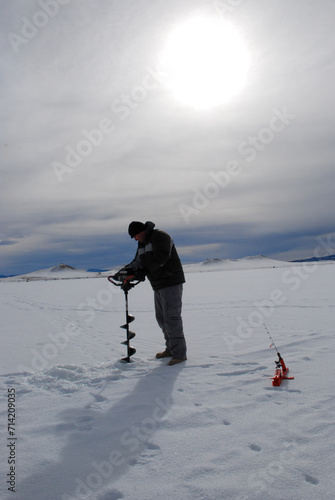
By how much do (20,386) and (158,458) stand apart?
220 cm

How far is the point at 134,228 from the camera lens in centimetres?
463

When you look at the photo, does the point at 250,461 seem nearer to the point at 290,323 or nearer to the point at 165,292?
the point at 165,292

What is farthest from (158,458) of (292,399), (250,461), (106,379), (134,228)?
(134,228)

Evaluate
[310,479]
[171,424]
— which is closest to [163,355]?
[171,424]

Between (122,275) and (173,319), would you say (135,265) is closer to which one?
(122,275)

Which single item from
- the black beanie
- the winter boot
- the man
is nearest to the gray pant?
the man

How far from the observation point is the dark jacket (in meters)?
4.50

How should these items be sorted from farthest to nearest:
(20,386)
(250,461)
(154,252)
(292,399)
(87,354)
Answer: (87,354), (154,252), (20,386), (292,399), (250,461)

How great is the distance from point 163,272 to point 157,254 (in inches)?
12.6

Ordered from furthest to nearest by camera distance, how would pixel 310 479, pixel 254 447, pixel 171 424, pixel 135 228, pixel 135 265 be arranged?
1. pixel 135 265
2. pixel 135 228
3. pixel 171 424
4. pixel 254 447
5. pixel 310 479

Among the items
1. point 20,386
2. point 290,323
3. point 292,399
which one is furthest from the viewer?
point 290,323

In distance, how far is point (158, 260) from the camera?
4.48 metres

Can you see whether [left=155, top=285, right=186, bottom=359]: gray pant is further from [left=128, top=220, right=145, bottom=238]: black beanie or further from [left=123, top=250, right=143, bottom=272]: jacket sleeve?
[left=128, top=220, right=145, bottom=238]: black beanie

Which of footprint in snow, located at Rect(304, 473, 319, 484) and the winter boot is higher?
the winter boot
